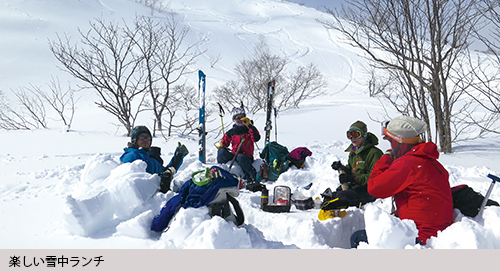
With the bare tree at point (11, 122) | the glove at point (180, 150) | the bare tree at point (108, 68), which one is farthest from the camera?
the bare tree at point (11, 122)

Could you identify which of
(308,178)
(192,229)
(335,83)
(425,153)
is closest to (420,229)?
(425,153)

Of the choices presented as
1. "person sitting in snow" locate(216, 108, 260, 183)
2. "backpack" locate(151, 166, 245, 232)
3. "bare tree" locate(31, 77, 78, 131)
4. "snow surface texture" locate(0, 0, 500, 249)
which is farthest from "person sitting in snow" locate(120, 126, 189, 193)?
"bare tree" locate(31, 77, 78, 131)

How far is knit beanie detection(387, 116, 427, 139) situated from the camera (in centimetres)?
248

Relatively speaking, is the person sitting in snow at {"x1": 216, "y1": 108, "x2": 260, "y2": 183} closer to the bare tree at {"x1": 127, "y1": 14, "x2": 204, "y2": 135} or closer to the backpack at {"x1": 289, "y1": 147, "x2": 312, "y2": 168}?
the backpack at {"x1": 289, "y1": 147, "x2": 312, "y2": 168}

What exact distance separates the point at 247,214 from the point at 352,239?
1.36m

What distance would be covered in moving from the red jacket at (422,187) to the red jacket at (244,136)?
11.2ft

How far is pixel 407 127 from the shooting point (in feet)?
8.21

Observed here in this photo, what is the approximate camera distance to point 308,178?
5051mm

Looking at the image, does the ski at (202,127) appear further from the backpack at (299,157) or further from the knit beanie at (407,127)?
the knit beanie at (407,127)

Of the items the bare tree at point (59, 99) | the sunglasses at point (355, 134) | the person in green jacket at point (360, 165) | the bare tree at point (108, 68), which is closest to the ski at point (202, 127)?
the person in green jacket at point (360, 165)

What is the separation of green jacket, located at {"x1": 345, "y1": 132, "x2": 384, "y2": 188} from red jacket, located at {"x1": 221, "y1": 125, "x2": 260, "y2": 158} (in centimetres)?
222

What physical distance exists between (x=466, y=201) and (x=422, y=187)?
580mm

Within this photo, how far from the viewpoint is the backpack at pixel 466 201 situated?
2527 mm

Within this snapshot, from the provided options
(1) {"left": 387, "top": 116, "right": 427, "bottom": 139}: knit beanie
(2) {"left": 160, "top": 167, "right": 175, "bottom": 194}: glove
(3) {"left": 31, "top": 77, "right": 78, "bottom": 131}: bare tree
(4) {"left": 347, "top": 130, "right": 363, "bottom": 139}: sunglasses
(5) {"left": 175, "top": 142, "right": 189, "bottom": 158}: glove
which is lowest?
(2) {"left": 160, "top": 167, "right": 175, "bottom": 194}: glove
